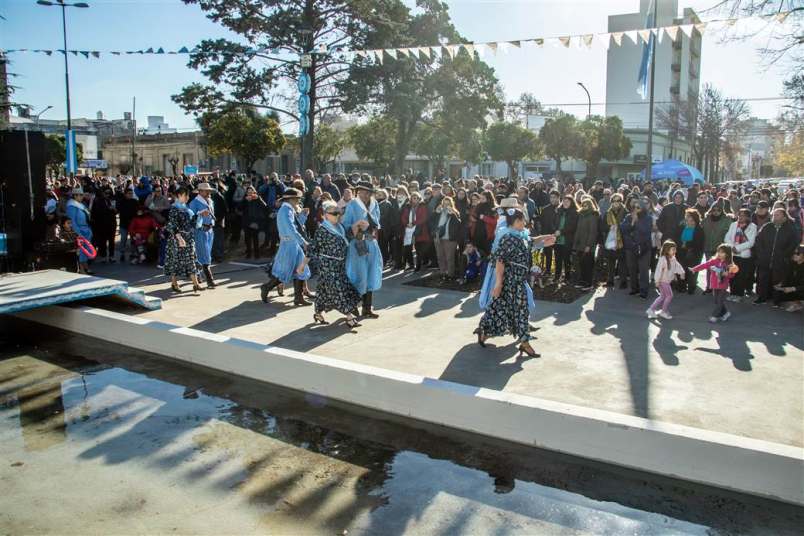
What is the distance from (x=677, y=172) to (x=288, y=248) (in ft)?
89.1

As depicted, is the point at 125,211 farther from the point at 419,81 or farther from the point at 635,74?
the point at 635,74

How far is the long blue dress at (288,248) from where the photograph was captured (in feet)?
31.6

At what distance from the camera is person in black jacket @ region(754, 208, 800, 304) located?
33.8ft

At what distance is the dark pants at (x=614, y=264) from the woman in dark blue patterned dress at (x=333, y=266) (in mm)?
5275

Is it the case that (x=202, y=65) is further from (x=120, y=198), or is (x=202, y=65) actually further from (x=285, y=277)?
(x=285, y=277)

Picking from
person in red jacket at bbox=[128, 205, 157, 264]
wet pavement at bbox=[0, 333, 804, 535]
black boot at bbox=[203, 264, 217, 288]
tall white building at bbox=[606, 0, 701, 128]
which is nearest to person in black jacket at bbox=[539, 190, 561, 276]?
black boot at bbox=[203, 264, 217, 288]

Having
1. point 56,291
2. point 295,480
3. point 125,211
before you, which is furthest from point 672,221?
point 125,211

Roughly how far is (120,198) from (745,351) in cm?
1365

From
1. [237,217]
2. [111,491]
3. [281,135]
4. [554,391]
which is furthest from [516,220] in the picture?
[281,135]

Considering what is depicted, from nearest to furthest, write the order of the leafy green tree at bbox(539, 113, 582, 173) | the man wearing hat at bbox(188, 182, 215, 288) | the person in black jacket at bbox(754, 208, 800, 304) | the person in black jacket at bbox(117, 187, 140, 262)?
the person in black jacket at bbox(754, 208, 800, 304), the man wearing hat at bbox(188, 182, 215, 288), the person in black jacket at bbox(117, 187, 140, 262), the leafy green tree at bbox(539, 113, 582, 173)

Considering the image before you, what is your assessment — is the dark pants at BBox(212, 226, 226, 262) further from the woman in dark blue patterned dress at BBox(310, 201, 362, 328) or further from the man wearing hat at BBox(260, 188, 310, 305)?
the woman in dark blue patterned dress at BBox(310, 201, 362, 328)

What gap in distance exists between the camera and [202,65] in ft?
72.6

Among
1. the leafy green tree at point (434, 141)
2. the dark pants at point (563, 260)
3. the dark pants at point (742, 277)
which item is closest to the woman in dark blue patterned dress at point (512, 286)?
the dark pants at point (563, 260)

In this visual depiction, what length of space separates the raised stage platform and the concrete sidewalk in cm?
29
